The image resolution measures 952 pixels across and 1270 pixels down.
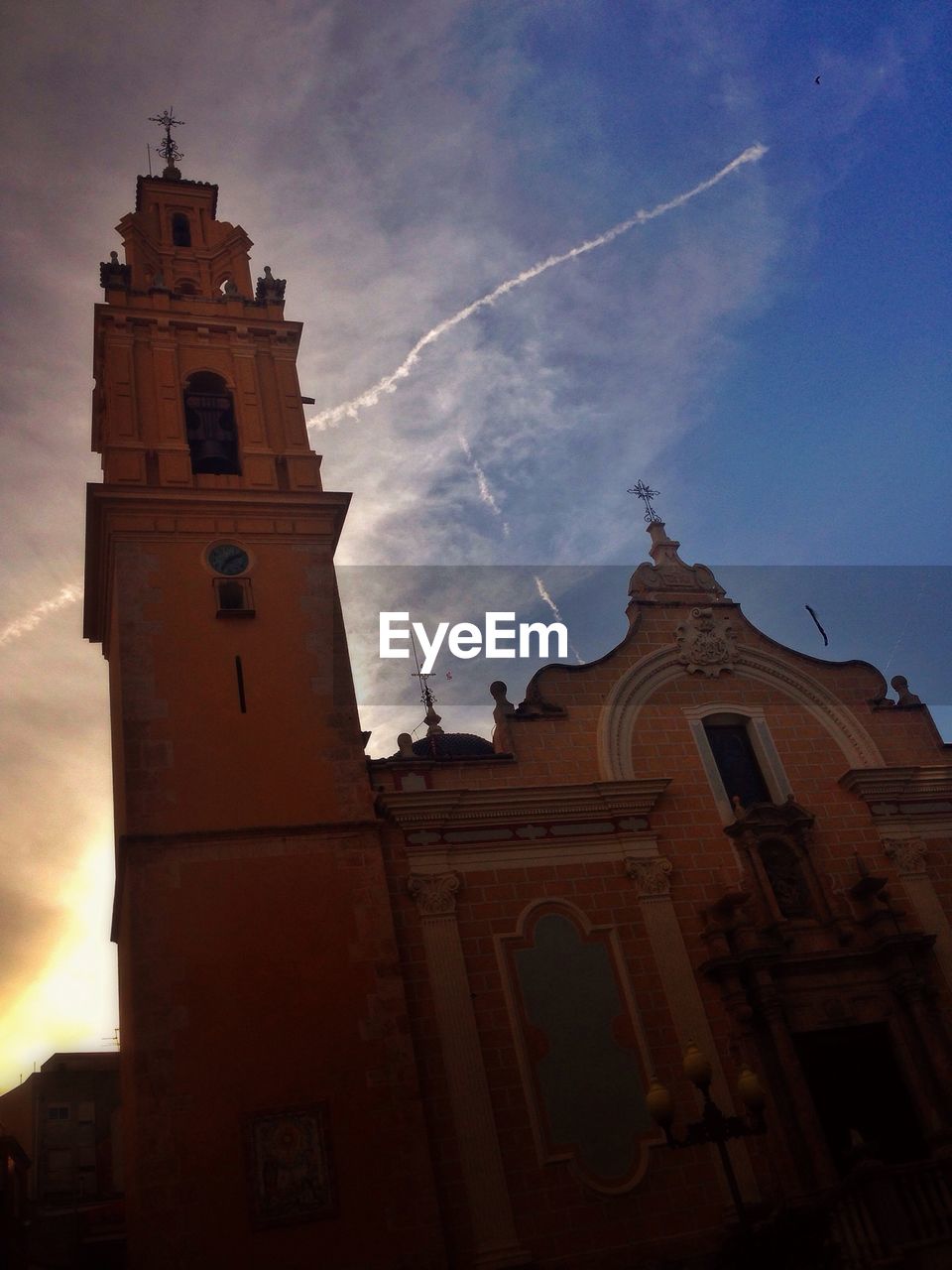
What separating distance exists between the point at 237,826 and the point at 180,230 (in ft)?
43.4

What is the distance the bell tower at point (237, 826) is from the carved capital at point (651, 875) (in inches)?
152

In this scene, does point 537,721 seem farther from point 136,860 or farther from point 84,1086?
point 84,1086

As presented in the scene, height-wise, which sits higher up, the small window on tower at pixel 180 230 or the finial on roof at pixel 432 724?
the small window on tower at pixel 180 230

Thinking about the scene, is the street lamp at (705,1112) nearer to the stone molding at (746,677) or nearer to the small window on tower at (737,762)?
the stone molding at (746,677)

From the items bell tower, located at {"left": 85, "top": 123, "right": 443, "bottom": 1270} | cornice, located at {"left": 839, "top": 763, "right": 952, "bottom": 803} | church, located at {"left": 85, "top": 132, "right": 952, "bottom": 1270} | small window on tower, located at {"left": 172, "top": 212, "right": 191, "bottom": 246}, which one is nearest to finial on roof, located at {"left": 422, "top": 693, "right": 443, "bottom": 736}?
church, located at {"left": 85, "top": 132, "right": 952, "bottom": 1270}

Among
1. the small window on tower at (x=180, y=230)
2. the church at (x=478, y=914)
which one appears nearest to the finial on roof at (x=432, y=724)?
the church at (x=478, y=914)

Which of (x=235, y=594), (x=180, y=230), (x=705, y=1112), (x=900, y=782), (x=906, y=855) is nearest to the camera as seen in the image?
(x=705, y=1112)

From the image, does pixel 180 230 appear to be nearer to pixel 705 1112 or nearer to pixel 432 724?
pixel 432 724

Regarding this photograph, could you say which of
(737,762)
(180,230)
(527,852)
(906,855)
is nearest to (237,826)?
(527,852)

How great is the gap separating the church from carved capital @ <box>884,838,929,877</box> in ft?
0.14

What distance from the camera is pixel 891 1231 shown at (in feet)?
42.3

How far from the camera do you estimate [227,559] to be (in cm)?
1762

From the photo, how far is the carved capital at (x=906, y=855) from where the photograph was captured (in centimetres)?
1789

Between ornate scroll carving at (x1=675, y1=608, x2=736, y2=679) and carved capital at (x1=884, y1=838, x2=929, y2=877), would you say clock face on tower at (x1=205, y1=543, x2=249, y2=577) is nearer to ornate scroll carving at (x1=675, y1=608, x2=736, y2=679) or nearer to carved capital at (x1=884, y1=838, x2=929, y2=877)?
ornate scroll carving at (x1=675, y1=608, x2=736, y2=679)
